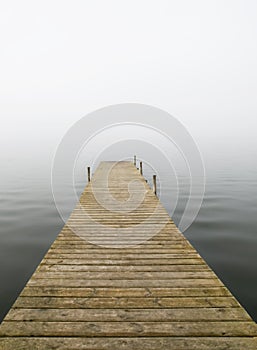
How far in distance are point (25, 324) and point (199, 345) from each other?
193 cm

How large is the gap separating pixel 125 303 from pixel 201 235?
6573mm

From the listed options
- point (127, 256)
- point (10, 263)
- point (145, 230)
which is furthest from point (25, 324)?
point (10, 263)

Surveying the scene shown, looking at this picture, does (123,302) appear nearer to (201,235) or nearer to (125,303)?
(125,303)

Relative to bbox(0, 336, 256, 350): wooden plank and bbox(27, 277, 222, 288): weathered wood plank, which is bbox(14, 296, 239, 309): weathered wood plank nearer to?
bbox(27, 277, 222, 288): weathered wood plank

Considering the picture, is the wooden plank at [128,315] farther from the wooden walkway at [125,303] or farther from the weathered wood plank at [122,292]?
the weathered wood plank at [122,292]

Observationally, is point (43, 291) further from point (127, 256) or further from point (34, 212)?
point (34, 212)

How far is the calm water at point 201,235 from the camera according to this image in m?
6.44

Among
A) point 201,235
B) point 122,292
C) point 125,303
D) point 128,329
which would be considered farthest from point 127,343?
point 201,235

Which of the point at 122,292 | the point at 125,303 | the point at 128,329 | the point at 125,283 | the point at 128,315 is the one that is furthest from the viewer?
the point at 125,283

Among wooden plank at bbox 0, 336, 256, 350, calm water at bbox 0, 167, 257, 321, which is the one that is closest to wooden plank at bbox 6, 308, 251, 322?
wooden plank at bbox 0, 336, 256, 350

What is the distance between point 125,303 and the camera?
337cm

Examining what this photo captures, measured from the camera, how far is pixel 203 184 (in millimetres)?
20266

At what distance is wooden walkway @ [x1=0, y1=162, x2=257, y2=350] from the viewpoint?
273 cm

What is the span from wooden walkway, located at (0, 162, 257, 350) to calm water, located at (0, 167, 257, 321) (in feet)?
6.93
